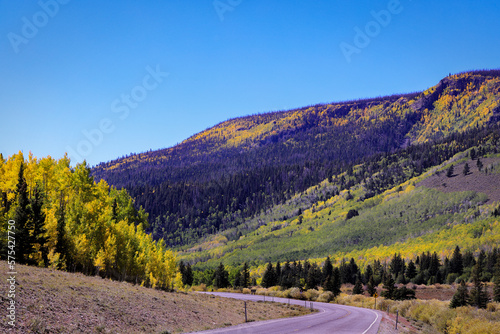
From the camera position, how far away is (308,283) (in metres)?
92.4

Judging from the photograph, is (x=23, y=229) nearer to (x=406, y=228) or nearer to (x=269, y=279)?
(x=269, y=279)

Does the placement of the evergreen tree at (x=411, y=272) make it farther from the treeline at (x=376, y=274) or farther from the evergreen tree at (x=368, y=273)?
the evergreen tree at (x=368, y=273)

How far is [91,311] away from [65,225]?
2013 cm

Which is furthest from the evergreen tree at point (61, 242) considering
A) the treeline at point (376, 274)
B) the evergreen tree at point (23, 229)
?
the treeline at point (376, 274)

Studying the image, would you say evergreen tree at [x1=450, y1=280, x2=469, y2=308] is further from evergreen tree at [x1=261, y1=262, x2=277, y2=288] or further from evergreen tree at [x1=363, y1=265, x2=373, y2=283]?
evergreen tree at [x1=261, y1=262, x2=277, y2=288]

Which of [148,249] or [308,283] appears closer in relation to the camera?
[148,249]

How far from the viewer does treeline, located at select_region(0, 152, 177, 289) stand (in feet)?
122

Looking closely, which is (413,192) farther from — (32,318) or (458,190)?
(32,318)

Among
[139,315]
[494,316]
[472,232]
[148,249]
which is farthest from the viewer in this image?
[472,232]

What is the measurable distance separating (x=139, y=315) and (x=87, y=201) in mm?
24946

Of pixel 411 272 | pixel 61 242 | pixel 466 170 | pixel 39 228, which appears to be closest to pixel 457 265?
pixel 411 272

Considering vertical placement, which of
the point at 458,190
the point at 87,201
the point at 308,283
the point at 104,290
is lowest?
the point at 308,283

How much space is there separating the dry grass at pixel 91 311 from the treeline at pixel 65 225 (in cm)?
952

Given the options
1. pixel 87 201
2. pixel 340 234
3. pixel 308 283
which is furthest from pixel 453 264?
pixel 87 201
